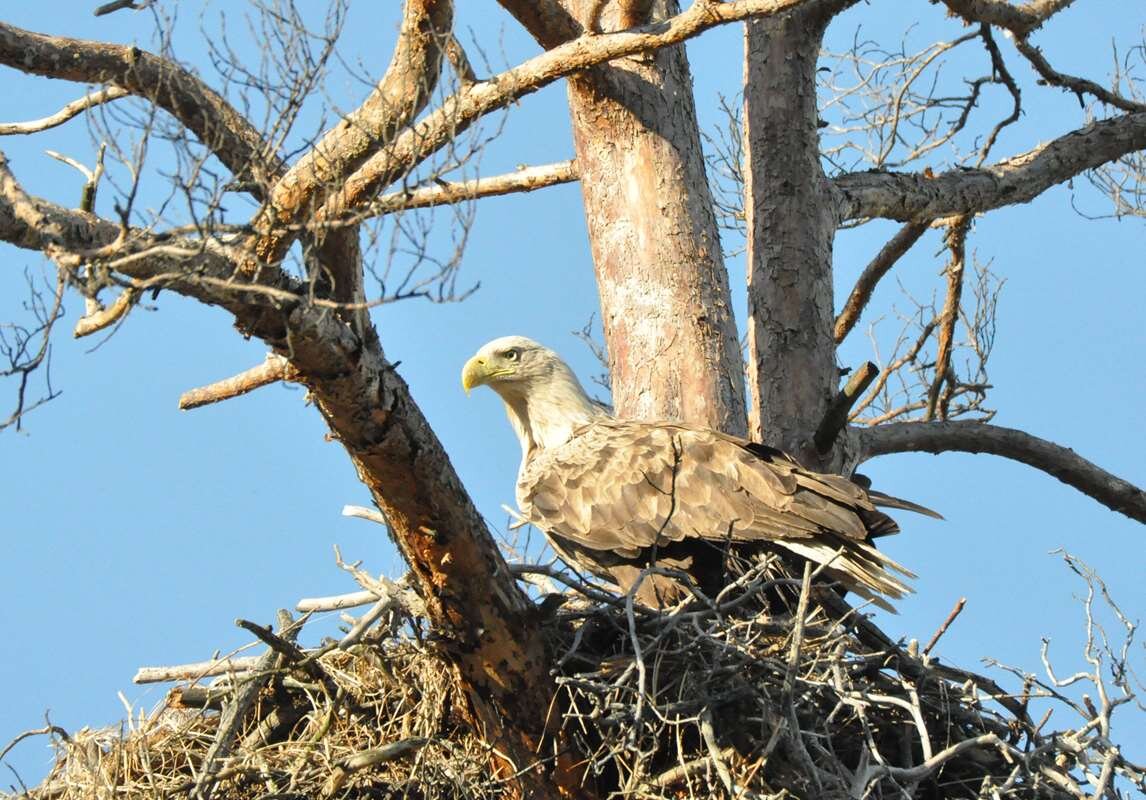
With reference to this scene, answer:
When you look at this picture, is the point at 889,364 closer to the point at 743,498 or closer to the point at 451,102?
the point at 743,498

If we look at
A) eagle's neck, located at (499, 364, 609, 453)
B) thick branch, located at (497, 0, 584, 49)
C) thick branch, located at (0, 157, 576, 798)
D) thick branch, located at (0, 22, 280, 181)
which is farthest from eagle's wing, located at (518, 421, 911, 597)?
thick branch, located at (0, 22, 280, 181)

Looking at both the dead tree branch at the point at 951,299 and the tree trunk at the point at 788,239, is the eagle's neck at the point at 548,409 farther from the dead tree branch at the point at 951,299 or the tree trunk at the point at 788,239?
the dead tree branch at the point at 951,299

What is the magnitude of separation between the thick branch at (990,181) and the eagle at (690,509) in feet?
6.31

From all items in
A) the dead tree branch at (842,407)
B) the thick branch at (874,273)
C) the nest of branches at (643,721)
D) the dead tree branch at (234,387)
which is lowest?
the nest of branches at (643,721)

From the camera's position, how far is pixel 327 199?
4.14 meters

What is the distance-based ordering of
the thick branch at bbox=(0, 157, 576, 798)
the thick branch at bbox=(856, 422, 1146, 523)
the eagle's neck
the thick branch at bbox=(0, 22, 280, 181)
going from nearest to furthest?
the thick branch at bbox=(0, 157, 576, 798) < the thick branch at bbox=(0, 22, 280, 181) < the eagle's neck < the thick branch at bbox=(856, 422, 1146, 523)

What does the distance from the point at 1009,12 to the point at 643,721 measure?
431 cm

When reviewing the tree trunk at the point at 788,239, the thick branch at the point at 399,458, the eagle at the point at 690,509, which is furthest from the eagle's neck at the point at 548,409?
the thick branch at the point at 399,458

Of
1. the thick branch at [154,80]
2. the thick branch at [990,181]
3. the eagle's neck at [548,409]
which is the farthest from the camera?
the thick branch at [990,181]

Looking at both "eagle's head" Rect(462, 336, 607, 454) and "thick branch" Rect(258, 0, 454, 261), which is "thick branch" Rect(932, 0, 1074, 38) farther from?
"thick branch" Rect(258, 0, 454, 261)

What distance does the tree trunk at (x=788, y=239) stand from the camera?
7125 mm

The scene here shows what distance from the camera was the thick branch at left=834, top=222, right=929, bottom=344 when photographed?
8.11 meters

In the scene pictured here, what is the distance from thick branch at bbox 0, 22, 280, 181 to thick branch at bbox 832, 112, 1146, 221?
12.1 feet

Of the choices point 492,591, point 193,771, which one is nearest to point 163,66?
point 492,591
